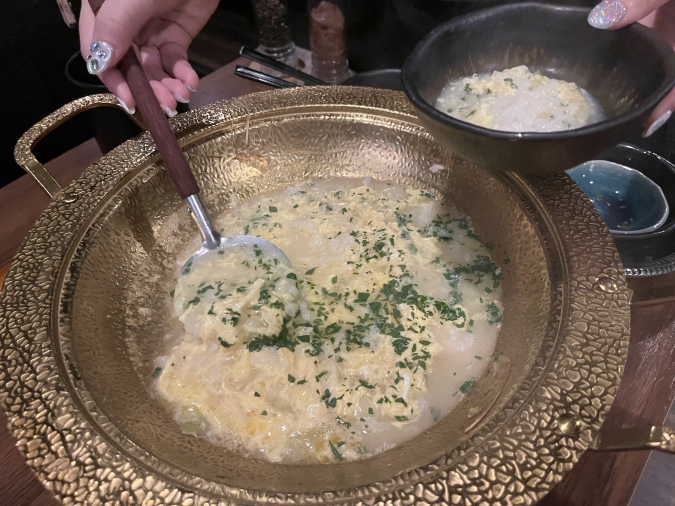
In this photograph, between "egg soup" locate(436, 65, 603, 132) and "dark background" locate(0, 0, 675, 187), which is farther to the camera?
"dark background" locate(0, 0, 675, 187)

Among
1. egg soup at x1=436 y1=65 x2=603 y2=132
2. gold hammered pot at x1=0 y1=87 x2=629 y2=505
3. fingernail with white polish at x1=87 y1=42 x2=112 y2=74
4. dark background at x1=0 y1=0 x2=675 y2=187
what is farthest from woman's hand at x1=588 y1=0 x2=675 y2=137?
fingernail with white polish at x1=87 y1=42 x2=112 y2=74

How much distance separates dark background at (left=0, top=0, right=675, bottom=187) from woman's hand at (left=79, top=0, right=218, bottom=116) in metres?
0.34

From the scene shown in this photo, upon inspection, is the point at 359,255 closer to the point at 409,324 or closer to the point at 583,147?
the point at 409,324

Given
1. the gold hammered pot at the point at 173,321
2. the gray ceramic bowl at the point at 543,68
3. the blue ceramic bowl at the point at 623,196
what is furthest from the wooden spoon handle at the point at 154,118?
the blue ceramic bowl at the point at 623,196

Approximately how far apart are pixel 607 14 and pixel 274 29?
209cm

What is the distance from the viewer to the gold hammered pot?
2.97ft

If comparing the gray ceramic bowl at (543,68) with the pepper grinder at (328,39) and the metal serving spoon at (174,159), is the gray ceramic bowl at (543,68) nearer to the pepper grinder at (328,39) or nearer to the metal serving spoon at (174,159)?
the metal serving spoon at (174,159)

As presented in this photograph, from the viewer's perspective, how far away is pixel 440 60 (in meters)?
1.30

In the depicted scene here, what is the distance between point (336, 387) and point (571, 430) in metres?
0.58

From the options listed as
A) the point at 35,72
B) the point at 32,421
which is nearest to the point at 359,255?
the point at 32,421

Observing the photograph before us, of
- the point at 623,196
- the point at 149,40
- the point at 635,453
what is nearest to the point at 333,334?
the point at 635,453

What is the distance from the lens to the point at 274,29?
2.72 meters

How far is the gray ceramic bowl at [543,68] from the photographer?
38.5 inches

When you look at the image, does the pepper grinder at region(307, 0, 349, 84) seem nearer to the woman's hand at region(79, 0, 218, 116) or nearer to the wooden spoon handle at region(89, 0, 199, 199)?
the woman's hand at region(79, 0, 218, 116)
